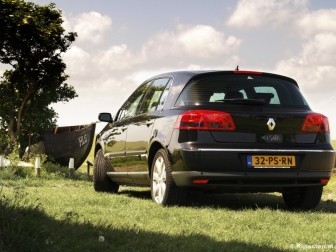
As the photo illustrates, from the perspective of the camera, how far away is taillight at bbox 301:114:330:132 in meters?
7.51

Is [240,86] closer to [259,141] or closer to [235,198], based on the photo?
[259,141]

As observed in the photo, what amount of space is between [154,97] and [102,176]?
2.26m

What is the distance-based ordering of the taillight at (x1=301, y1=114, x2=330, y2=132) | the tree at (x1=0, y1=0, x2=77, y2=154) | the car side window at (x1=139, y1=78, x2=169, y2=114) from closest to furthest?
the taillight at (x1=301, y1=114, x2=330, y2=132) < the car side window at (x1=139, y1=78, x2=169, y2=114) < the tree at (x1=0, y1=0, x2=77, y2=154)

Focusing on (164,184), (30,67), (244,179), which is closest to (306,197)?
(244,179)

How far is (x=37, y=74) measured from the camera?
20.2 m

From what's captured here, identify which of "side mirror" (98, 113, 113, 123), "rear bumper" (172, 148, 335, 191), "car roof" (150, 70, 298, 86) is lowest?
"rear bumper" (172, 148, 335, 191)

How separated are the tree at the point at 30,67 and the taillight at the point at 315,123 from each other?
13.6 metres

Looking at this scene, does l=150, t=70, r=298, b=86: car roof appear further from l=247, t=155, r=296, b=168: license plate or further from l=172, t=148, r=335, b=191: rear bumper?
l=247, t=155, r=296, b=168: license plate

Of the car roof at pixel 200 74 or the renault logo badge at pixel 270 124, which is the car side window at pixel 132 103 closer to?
the car roof at pixel 200 74

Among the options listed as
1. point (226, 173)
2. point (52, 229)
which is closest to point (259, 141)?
point (226, 173)

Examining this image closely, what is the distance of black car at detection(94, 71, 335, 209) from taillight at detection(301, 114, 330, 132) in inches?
0.5

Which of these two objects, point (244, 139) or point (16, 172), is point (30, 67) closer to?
point (16, 172)

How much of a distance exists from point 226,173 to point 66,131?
1641 centimetres

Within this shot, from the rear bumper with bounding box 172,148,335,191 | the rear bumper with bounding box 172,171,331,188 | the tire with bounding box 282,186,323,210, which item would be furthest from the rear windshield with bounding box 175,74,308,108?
the tire with bounding box 282,186,323,210
